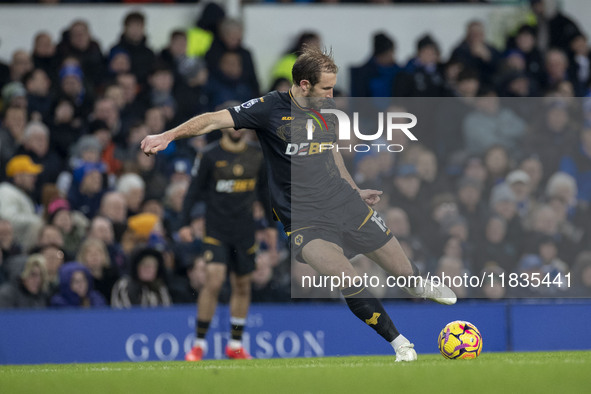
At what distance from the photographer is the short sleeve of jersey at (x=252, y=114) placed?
7404mm

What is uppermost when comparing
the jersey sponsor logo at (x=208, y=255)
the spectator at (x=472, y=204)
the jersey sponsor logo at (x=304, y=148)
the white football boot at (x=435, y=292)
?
the jersey sponsor logo at (x=304, y=148)

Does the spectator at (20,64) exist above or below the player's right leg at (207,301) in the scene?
above

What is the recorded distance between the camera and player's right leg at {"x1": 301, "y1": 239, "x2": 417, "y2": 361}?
7344 mm

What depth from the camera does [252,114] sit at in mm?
7465

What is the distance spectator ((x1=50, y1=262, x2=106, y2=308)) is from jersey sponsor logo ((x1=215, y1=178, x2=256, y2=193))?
1753mm

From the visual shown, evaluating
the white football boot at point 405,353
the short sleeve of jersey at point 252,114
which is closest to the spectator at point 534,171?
the white football boot at point 405,353

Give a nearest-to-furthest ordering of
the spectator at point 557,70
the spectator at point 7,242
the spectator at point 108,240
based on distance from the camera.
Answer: the spectator at point 7,242, the spectator at point 108,240, the spectator at point 557,70

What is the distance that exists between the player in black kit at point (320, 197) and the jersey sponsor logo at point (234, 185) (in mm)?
2730

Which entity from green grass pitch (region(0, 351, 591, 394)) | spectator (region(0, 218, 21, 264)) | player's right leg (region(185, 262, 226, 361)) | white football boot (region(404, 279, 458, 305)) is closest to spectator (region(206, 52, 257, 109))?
spectator (region(0, 218, 21, 264))

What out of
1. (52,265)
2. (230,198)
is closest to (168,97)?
(52,265)

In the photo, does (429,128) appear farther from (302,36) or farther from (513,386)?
(513,386)

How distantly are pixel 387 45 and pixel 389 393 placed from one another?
8.11m

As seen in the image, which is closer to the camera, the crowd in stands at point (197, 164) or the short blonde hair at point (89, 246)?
the crowd in stands at point (197, 164)

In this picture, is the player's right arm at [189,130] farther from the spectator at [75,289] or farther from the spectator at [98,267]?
the spectator at [98,267]
